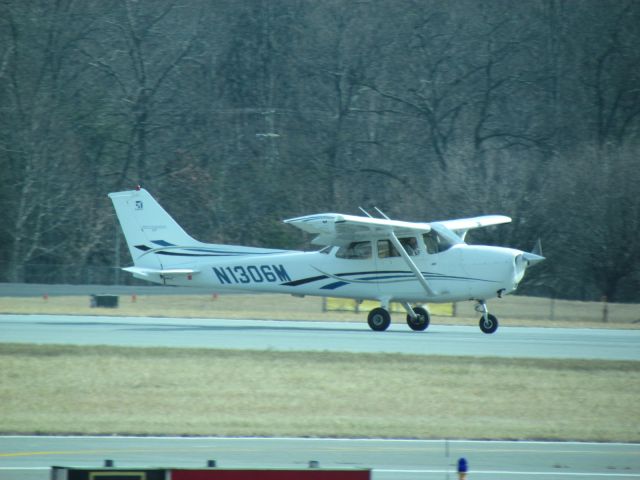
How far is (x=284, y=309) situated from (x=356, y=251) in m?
9.89

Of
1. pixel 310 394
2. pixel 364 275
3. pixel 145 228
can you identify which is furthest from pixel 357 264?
pixel 310 394

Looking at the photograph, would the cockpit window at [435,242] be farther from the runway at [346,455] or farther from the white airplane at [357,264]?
the runway at [346,455]

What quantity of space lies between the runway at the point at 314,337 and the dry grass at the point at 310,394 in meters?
1.58

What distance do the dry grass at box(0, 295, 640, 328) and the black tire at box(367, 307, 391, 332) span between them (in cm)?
522

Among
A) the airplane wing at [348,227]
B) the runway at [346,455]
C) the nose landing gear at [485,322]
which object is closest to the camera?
the runway at [346,455]

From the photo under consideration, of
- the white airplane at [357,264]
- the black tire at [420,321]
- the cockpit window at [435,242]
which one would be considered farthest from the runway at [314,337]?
the cockpit window at [435,242]

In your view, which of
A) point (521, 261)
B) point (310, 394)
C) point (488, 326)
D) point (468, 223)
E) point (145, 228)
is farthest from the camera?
point (468, 223)

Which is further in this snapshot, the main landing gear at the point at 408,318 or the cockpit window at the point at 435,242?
the main landing gear at the point at 408,318

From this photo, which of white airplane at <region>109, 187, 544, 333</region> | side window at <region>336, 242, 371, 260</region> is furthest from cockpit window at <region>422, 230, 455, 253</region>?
side window at <region>336, 242, 371, 260</region>

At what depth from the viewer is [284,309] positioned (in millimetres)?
35250

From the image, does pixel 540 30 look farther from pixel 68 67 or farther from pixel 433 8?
pixel 68 67

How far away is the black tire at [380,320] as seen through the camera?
25.6 m

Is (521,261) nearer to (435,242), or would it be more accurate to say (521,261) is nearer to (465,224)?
(435,242)

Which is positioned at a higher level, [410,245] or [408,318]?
[410,245]
